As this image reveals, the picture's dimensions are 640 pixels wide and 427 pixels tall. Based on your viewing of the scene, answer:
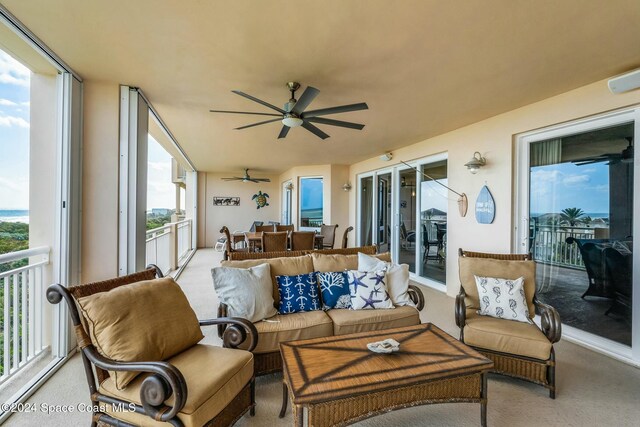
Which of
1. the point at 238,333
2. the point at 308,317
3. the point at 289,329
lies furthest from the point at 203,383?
the point at 308,317

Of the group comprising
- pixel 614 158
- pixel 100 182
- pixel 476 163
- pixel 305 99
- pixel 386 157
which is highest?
pixel 386 157

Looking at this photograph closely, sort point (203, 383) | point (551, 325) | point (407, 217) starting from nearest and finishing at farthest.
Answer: point (203, 383) → point (551, 325) → point (407, 217)

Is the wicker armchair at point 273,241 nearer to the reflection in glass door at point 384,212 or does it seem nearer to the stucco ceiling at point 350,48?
the stucco ceiling at point 350,48

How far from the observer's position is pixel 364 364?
1620 mm

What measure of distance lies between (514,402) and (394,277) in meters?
1.20

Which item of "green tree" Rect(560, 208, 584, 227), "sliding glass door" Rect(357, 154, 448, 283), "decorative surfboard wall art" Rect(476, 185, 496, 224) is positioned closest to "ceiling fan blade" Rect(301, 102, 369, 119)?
Result: "decorative surfboard wall art" Rect(476, 185, 496, 224)

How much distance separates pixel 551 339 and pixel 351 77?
270 centimetres

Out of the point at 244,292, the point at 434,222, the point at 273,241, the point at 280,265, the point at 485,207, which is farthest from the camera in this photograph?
the point at 434,222

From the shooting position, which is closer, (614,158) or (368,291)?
(368,291)

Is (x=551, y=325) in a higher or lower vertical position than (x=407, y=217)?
lower

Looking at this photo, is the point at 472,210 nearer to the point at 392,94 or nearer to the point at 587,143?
the point at 587,143

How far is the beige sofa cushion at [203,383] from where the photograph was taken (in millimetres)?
1350

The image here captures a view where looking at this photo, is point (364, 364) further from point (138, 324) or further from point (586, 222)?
point (586, 222)

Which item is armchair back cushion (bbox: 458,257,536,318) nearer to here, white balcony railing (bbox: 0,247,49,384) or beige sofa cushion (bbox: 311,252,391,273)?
beige sofa cushion (bbox: 311,252,391,273)
